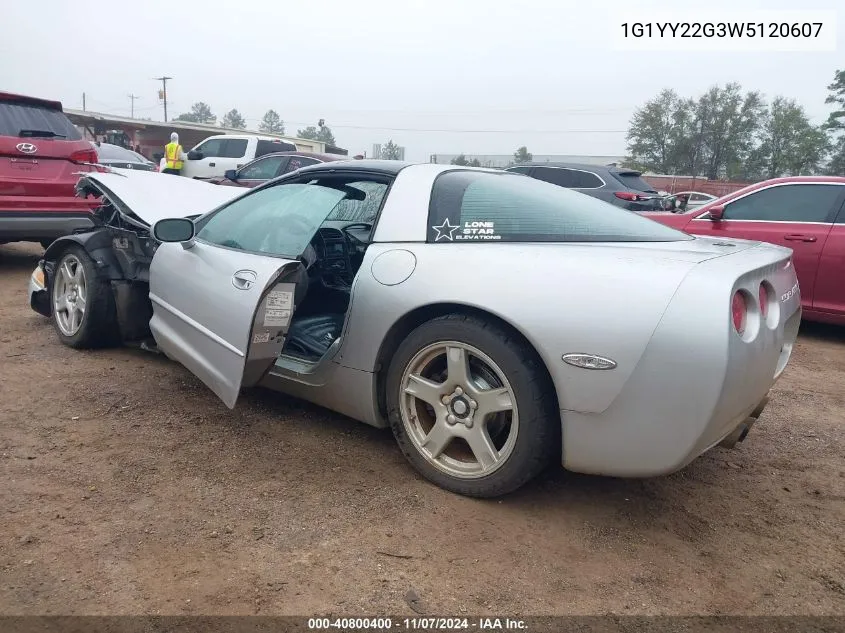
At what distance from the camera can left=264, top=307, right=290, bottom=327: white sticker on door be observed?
285 centimetres

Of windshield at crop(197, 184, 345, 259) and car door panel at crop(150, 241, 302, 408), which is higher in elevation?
windshield at crop(197, 184, 345, 259)

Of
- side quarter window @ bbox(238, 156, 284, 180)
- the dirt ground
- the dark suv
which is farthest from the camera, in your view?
side quarter window @ bbox(238, 156, 284, 180)

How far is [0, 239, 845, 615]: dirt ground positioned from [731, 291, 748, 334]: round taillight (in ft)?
2.75

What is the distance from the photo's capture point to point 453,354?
8.57ft

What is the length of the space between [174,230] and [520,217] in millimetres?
1814

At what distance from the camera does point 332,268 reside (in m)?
3.97

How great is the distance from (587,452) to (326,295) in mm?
1919

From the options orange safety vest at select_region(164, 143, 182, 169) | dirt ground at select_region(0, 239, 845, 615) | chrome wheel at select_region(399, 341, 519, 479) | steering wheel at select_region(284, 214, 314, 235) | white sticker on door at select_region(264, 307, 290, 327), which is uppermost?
orange safety vest at select_region(164, 143, 182, 169)

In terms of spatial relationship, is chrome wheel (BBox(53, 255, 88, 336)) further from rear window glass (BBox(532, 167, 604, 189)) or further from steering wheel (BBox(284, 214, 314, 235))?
rear window glass (BBox(532, 167, 604, 189))

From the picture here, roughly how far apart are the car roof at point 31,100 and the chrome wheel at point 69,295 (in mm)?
3021

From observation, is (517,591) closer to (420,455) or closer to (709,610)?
(709,610)

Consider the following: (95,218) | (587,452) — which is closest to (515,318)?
(587,452)

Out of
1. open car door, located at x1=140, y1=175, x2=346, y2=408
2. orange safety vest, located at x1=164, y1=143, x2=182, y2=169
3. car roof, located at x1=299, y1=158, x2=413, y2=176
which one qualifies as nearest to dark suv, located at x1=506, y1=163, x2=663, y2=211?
car roof, located at x1=299, y1=158, x2=413, y2=176

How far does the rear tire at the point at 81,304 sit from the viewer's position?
4.23 metres
